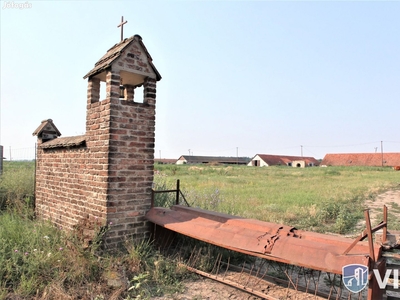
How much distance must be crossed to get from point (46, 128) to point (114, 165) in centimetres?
335

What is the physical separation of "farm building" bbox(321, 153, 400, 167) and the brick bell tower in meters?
70.0

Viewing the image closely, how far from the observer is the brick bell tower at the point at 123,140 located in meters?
4.48

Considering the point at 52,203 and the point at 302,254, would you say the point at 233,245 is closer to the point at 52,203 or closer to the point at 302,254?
the point at 302,254

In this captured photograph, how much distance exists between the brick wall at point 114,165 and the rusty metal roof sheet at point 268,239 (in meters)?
0.45

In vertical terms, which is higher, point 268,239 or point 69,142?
point 69,142

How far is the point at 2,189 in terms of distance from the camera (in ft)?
24.3

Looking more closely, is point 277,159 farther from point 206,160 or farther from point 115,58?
point 115,58

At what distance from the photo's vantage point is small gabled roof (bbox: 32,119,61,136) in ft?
22.1

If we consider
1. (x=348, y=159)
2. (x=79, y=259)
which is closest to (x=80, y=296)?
(x=79, y=259)

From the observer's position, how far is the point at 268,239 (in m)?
3.50

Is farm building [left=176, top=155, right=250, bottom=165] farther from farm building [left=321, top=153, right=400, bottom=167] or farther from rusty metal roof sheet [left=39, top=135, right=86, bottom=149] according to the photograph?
rusty metal roof sheet [left=39, top=135, right=86, bottom=149]

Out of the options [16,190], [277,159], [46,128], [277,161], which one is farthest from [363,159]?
[16,190]

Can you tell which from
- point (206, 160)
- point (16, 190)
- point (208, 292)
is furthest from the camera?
point (206, 160)

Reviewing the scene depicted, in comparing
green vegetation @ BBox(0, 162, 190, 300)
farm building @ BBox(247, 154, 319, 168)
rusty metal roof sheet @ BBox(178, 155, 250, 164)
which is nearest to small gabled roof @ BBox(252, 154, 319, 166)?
farm building @ BBox(247, 154, 319, 168)
